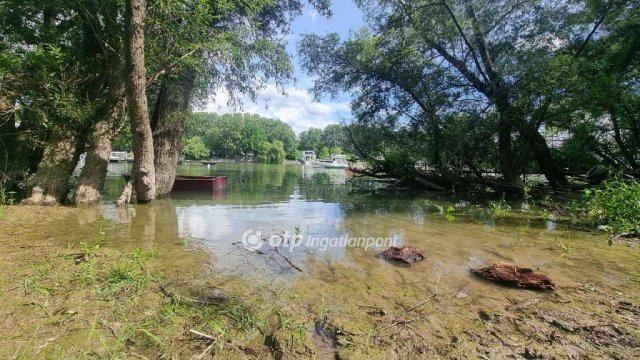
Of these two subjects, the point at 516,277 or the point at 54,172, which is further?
the point at 54,172

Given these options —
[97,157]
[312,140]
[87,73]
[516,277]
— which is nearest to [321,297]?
[516,277]

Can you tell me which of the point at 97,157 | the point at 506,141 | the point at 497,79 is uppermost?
the point at 497,79

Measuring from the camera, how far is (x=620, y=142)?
12.9 metres

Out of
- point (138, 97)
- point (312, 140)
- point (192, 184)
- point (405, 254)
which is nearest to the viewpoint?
point (405, 254)

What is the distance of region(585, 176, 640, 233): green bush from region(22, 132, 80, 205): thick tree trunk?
41.5 feet

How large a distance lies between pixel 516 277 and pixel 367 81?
1609cm

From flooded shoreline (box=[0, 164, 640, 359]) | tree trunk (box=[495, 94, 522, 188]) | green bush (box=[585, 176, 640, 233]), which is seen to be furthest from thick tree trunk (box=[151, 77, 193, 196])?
green bush (box=[585, 176, 640, 233])

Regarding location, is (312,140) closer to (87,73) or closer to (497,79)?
(497,79)

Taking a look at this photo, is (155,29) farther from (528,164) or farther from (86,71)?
(528,164)

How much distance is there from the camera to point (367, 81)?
18.7 metres

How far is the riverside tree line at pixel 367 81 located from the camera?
8469mm

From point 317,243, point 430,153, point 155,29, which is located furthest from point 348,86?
point 317,243

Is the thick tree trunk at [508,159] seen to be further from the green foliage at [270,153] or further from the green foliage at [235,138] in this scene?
the green foliage at [235,138]

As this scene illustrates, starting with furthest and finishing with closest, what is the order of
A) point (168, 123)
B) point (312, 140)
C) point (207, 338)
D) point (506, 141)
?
point (312, 140) < point (506, 141) < point (168, 123) < point (207, 338)
